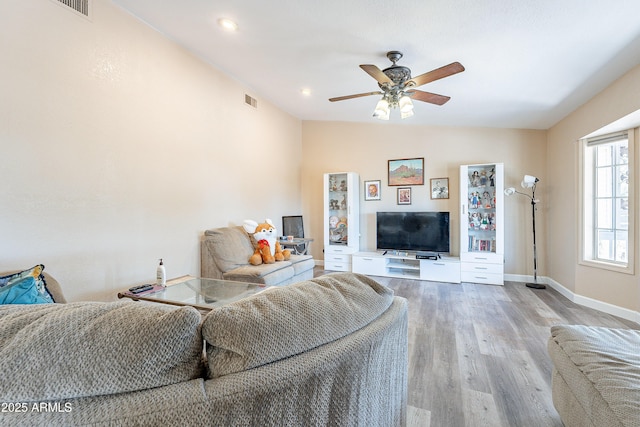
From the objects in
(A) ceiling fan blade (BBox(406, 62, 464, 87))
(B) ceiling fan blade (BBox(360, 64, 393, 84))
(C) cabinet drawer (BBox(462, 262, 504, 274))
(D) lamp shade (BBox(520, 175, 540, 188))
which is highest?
(B) ceiling fan blade (BBox(360, 64, 393, 84))

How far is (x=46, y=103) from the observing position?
2.10m

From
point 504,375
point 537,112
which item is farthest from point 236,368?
point 537,112

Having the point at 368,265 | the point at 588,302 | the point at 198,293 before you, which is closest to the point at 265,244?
the point at 198,293

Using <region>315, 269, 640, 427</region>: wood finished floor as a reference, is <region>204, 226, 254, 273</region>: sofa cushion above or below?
above

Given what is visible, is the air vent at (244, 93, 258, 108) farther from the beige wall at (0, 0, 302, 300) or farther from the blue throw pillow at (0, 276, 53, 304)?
the blue throw pillow at (0, 276, 53, 304)

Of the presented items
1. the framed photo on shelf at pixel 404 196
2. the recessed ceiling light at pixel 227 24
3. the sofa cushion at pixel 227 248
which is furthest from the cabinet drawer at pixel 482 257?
the recessed ceiling light at pixel 227 24

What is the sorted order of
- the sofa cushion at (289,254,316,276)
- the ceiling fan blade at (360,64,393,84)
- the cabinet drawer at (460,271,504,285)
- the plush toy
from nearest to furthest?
the ceiling fan blade at (360,64,393,84)
the plush toy
the sofa cushion at (289,254,316,276)
the cabinet drawer at (460,271,504,285)

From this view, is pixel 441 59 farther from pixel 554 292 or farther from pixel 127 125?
pixel 554 292

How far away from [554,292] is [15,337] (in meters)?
5.30

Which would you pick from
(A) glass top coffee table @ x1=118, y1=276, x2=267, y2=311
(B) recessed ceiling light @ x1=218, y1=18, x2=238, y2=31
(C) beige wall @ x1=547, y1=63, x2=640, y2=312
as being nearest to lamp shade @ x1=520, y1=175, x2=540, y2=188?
Result: (C) beige wall @ x1=547, y1=63, x2=640, y2=312

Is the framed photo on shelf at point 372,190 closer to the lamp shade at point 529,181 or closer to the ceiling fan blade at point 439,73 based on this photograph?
the lamp shade at point 529,181

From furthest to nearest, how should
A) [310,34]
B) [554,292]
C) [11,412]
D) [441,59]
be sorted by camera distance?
[554,292] < [441,59] < [310,34] < [11,412]

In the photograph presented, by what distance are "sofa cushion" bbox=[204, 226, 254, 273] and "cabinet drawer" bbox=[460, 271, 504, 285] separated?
10.9 ft

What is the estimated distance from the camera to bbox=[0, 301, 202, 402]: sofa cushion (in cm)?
57
